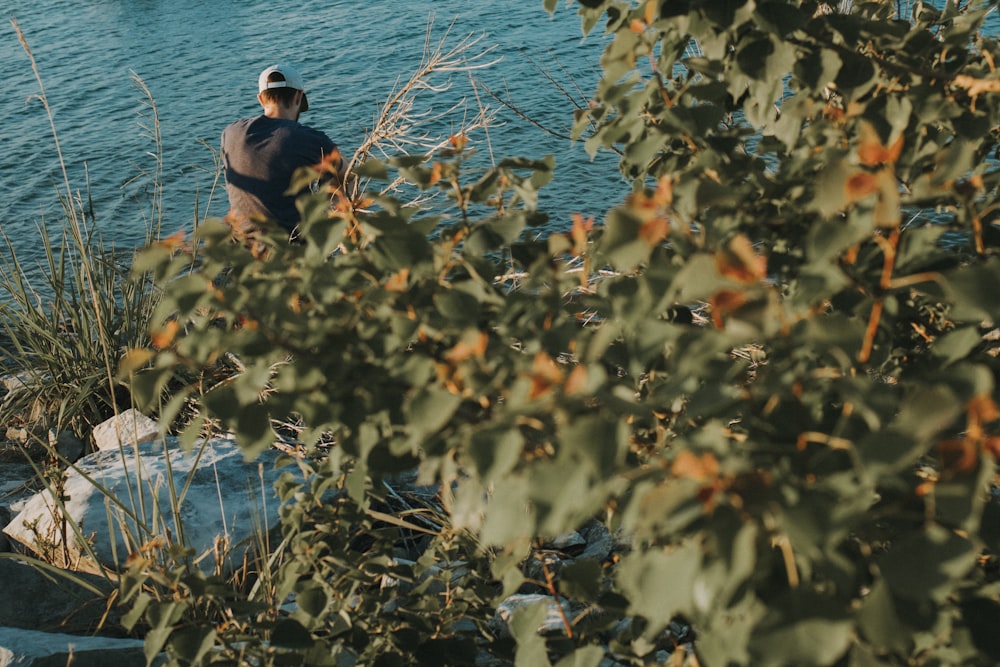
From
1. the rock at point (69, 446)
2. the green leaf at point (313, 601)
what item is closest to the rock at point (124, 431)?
the rock at point (69, 446)

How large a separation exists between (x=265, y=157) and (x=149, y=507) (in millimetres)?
2139

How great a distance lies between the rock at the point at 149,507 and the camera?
2.93m

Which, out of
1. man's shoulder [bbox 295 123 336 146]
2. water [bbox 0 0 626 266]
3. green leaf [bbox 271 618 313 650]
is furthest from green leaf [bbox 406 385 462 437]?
water [bbox 0 0 626 266]

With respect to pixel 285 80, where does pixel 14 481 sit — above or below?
below

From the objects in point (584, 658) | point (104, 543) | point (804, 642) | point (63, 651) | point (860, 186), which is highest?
point (860, 186)

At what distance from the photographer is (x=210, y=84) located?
10211mm

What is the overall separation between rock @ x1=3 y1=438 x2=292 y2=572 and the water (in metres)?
3.81

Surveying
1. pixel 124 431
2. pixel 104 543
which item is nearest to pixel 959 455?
pixel 104 543

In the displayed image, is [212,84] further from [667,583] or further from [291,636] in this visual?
[667,583]

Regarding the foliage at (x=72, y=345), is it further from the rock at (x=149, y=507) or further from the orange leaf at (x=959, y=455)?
the orange leaf at (x=959, y=455)

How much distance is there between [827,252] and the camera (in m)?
1.01

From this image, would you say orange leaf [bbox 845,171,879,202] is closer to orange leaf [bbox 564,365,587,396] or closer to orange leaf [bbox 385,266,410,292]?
orange leaf [bbox 564,365,587,396]

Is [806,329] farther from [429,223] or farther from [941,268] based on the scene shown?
[429,223]

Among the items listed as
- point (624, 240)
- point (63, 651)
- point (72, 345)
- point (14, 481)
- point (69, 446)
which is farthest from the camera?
point (72, 345)
